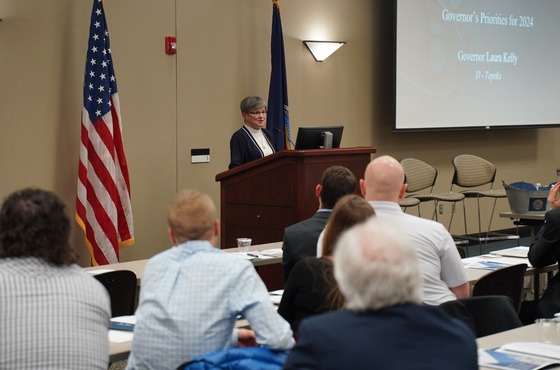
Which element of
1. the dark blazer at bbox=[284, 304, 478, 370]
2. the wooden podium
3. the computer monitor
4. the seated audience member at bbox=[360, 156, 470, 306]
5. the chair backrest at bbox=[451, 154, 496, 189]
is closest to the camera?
the dark blazer at bbox=[284, 304, 478, 370]

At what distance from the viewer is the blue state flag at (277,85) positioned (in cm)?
929

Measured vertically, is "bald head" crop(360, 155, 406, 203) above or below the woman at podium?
below

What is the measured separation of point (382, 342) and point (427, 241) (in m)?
2.05

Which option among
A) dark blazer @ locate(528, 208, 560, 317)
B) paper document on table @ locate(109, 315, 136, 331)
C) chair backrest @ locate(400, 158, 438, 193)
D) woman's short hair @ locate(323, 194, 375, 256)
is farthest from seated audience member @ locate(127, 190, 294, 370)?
chair backrest @ locate(400, 158, 438, 193)

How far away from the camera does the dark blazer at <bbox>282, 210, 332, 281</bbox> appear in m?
4.41

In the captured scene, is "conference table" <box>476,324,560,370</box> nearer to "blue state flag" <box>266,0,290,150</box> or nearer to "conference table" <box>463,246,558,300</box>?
"conference table" <box>463,246,558,300</box>

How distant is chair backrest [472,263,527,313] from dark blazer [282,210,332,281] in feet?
2.75

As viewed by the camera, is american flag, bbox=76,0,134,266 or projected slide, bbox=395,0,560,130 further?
projected slide, bbox=395,0,560,130

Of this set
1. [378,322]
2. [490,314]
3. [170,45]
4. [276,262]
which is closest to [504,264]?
[276,262]

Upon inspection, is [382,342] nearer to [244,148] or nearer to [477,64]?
[244,148]

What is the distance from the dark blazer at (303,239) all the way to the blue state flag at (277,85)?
4788 millimetres

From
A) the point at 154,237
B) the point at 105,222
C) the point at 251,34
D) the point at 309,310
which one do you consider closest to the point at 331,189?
the point at 309,310

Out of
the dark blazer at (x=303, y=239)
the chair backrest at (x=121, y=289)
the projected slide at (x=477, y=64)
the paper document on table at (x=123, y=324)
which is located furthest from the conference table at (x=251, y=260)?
the projected slide at (x=477, y=64)

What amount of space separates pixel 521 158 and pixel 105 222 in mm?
7098
